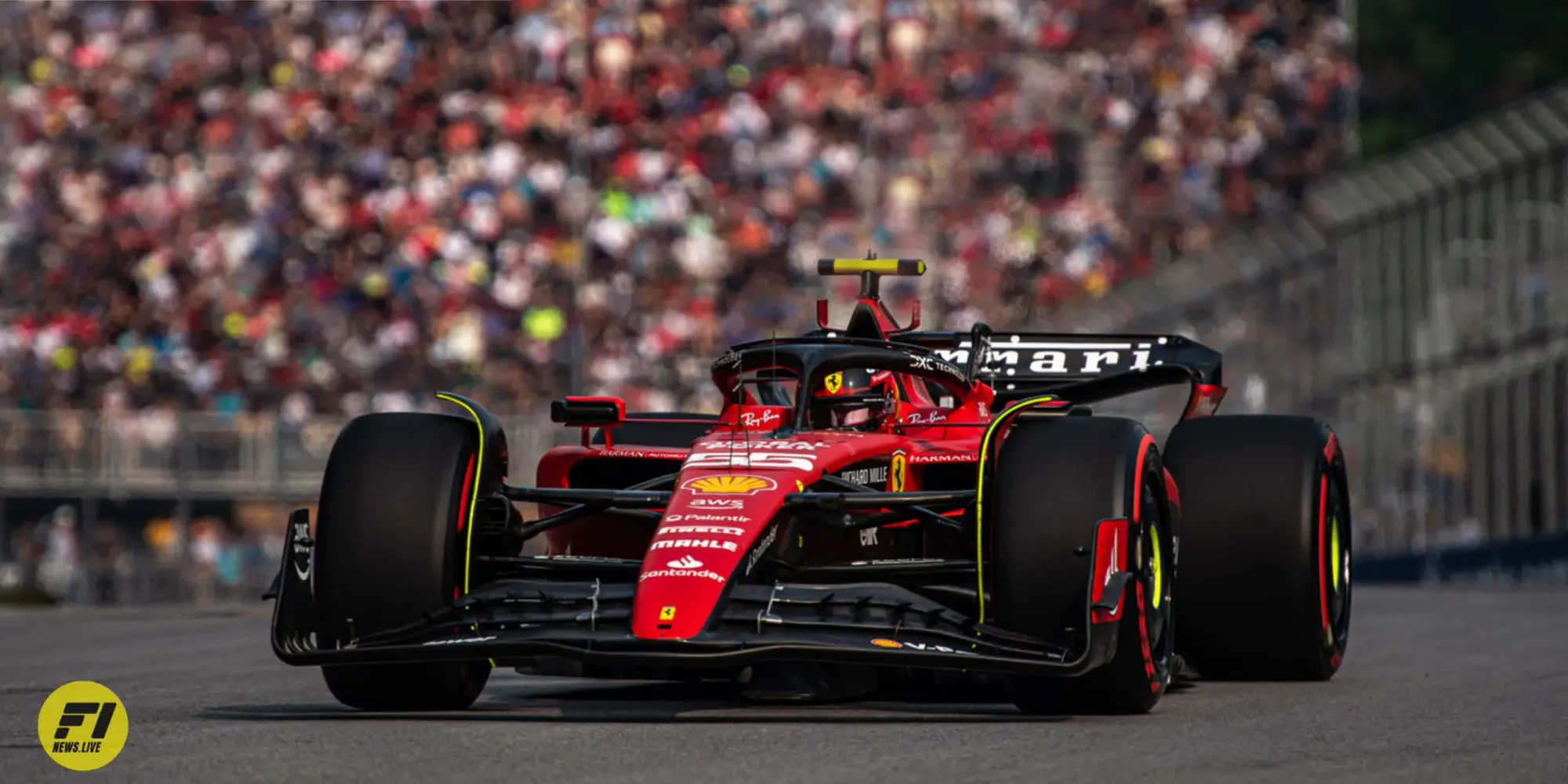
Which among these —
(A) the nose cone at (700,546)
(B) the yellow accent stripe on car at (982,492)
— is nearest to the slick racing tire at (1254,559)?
(B) the yellow accent stripe on car at (982,492)

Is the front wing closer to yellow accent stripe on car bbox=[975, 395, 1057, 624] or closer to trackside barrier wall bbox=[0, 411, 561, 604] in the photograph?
yellow accent stripe on car bbox=[975, 395, 1057, 624]

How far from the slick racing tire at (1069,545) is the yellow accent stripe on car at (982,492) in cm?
3

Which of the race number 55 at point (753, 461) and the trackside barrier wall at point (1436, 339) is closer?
the race number 55 at point (753, 461)

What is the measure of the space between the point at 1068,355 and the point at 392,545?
4.35m

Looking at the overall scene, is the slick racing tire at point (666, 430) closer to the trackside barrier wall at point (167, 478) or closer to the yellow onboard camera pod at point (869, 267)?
the yellow onboard camera pod at point (869, 267)

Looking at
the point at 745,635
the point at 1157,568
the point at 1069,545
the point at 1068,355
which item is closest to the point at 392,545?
the point at 745,635

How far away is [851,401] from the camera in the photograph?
30.3 feet

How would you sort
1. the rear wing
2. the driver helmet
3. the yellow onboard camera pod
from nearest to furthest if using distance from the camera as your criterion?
1. the driver helmet
2. the yellow onboard camera pod
3. the rear wing

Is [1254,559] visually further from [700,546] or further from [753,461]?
[700,546]

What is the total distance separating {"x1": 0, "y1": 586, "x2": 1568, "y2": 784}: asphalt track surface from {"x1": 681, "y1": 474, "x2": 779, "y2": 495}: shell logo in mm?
666

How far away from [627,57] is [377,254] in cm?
404

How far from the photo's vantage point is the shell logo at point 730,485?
793cm

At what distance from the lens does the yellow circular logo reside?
6.54 metres

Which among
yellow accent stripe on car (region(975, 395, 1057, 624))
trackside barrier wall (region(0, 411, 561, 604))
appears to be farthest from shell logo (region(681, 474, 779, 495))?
trackside barrier wall (region(0, 411, 561, 604))
